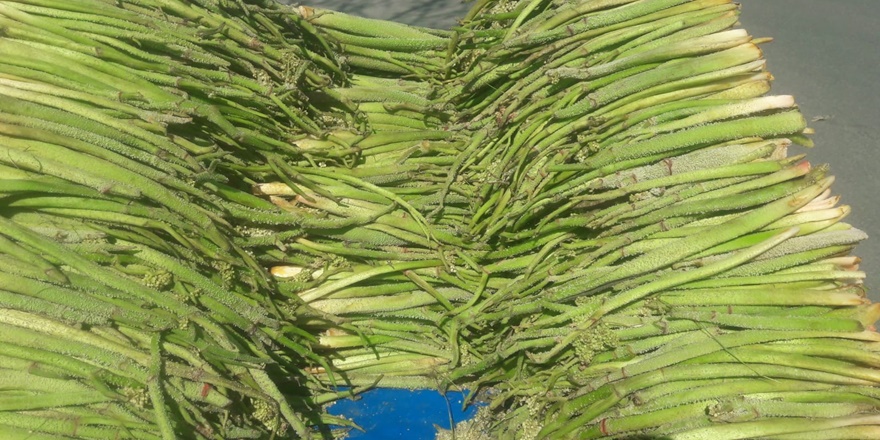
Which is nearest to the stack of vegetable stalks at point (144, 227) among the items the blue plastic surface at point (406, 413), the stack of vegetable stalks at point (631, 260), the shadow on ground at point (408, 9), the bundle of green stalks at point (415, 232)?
the bundle of green stalks at point (415, 232)

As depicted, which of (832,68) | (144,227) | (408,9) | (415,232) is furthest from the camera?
(408,9)

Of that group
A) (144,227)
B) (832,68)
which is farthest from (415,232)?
(832,68)

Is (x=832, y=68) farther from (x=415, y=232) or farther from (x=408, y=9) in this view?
(x=415, y=232)

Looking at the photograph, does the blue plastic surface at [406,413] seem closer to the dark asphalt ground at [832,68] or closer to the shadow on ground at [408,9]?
the dark asphalt ground at [832,68]

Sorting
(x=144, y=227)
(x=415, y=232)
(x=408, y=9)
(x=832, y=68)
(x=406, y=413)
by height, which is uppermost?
(x=408, y=9)

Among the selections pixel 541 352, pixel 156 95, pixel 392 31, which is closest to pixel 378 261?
pixel 541 352

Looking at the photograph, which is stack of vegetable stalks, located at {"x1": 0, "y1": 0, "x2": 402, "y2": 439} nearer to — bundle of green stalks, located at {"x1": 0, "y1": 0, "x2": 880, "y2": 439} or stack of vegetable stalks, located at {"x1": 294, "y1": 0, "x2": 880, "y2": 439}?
bundle of green stalks, located at {"x1": 0, "y1": 0, "x2": 880, "y2": 439}

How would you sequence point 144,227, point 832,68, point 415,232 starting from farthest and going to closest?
1. point 832,68
2. point 415,232
3. point 144,227
